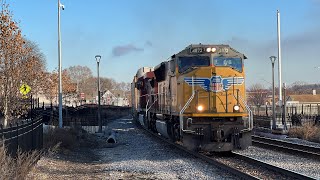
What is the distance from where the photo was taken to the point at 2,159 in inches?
315

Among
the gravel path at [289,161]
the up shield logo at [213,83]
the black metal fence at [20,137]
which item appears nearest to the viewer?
the black metal fence at [20,137]

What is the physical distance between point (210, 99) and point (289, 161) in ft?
11.7

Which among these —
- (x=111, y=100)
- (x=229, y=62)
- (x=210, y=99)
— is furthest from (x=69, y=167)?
(x=111, y=100)

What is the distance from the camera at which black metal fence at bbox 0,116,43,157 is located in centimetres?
1046

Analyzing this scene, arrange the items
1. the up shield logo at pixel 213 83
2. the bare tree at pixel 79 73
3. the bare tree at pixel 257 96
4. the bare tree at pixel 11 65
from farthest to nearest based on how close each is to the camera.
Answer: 1. the bare tree at pixel 79 73
2. the bare tree at pixel 257 96
3. the bare tree at pixel 11 65
4. the up shield logo at pixel 213 83

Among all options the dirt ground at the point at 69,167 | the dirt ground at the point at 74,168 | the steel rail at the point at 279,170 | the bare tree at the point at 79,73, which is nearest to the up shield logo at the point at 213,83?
the steel rail at the point at 279,170

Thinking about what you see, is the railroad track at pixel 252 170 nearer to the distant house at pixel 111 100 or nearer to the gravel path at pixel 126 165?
the gravel path at pixel 126 165

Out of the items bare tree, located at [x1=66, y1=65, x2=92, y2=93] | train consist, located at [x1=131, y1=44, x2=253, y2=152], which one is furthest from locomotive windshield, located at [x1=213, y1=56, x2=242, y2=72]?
bare tree, located at [x1=66, y1=65, x2=92, y2=93]

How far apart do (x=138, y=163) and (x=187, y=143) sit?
6.31 ft

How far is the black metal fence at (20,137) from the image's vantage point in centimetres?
1046

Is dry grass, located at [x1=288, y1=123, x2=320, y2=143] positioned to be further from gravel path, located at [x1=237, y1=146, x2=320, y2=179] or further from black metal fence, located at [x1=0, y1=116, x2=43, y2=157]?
black metal fence, located at [x1=0, y1=116, x2=43, y2=157]

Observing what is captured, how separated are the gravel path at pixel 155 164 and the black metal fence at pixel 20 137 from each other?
2.61 meters

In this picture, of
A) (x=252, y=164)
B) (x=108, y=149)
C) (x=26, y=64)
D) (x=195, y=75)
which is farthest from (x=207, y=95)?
(x=26, y=64)

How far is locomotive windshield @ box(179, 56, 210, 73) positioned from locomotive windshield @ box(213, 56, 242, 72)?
34cm
